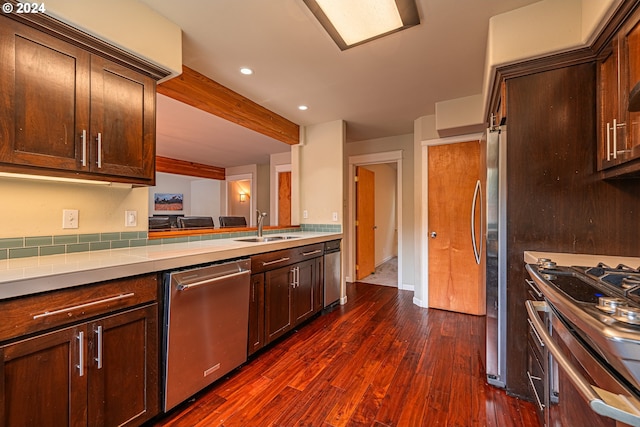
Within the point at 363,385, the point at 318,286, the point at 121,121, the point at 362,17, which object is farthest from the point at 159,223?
the point at 362,17

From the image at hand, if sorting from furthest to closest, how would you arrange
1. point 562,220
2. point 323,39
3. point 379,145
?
1. point 379,145
2. point 323,39
3. point 562,220

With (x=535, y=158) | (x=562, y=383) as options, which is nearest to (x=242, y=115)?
(x=535, y=158)

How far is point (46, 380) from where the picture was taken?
104 centimetres

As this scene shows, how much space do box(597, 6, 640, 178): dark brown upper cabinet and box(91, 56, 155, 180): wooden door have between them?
2.58m

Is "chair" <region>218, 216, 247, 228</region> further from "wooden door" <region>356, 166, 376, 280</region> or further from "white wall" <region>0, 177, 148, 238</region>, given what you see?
"wooden door" <region>356, 166, 376, 280</region>

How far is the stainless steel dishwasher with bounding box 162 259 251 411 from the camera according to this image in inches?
56.7

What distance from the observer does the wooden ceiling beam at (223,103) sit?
2.15 metres

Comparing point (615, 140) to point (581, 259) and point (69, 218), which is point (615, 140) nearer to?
point (581, 259)

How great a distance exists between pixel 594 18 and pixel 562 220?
1.10 meters

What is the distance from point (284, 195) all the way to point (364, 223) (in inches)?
75.6

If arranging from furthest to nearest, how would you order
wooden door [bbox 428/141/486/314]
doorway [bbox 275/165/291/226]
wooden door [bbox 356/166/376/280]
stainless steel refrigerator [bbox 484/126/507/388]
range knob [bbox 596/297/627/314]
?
1. doorway [bbox 275/165/291/226]
2. wooden door [bbox 356/166/376/280]
3. wooden door [bbox 428/141/486/314]
4. stainless steel refrigerator [bbox 484/126/507/388]
5. range knob [bbox 596/297/627/314]

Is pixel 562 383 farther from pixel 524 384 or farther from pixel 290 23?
pixel 290 23

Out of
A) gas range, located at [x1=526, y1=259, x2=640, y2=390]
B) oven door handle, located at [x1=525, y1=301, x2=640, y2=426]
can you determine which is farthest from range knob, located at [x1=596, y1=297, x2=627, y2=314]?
oven door handle, located at [x1=525, y1=301, x2=640, y2=426]

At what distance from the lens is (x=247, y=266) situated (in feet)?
6.21
